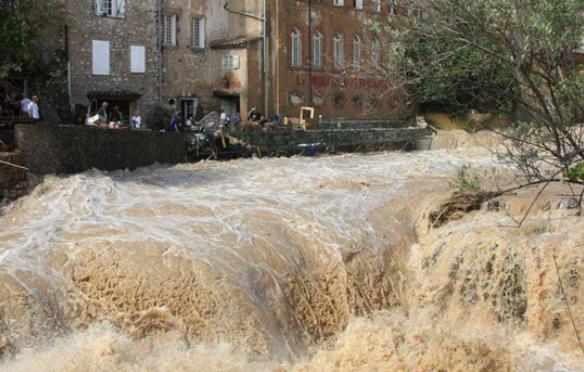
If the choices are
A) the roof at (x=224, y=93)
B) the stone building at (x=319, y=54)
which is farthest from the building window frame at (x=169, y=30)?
the stone building at (x=319, y=54)

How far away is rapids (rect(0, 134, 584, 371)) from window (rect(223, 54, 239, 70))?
19.6 m

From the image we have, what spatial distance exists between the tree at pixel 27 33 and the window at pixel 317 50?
11492 mm

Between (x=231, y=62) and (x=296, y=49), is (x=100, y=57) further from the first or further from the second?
(x=296, y=49)

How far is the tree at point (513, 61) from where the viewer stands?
8.88 metres

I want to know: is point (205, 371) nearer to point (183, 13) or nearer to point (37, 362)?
point (37, 362)

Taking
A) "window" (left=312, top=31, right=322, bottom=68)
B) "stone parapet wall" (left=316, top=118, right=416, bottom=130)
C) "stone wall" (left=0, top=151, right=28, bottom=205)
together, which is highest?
"window" (left=312, top=31, right=322, bottom=68)

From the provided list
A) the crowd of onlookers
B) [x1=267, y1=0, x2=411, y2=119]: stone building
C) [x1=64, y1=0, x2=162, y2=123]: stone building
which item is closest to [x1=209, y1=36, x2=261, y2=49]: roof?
[x1=267, y1=0, x2=411, y2=119]: stone building

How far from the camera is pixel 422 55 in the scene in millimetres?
10469

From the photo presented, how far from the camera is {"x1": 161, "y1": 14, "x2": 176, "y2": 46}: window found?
3372 centimetres

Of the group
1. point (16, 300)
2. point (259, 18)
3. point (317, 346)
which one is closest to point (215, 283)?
point (317, 346)

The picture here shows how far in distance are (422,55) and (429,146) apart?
70.2 feet

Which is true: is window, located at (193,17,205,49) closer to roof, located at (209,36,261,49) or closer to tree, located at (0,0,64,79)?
roof, located at (209,36,261,49)

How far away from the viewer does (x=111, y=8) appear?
105 ft

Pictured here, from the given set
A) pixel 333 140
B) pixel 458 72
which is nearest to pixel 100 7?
pixel 333 140
